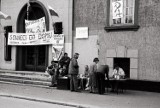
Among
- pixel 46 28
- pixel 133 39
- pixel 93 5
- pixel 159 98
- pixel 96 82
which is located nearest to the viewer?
pixel 159 98

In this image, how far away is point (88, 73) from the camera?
16.4 metres

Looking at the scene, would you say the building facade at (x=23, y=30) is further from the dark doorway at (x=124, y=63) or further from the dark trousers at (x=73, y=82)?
the dark doorway at (x=124, y=63)

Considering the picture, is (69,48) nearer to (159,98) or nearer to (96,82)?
(96,82)

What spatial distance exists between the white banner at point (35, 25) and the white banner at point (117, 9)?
539cm

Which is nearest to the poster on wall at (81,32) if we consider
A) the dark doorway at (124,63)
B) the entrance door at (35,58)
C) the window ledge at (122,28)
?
the window ledge at (122,28)

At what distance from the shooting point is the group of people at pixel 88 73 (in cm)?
1479

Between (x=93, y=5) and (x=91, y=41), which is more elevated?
(x=93, y=5)

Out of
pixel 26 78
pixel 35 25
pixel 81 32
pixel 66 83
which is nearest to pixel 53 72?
pixel 66 83

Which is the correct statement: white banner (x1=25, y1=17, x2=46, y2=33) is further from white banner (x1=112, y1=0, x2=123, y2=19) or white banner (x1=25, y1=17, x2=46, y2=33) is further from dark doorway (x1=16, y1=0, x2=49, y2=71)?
white banner (x1=112, y1=0, x2=123, y2=19)

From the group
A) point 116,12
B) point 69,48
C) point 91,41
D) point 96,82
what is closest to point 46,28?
→ point 69,48

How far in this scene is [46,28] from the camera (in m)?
20.2

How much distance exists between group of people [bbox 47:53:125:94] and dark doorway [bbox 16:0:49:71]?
3241mm

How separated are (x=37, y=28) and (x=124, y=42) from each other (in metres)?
6.76

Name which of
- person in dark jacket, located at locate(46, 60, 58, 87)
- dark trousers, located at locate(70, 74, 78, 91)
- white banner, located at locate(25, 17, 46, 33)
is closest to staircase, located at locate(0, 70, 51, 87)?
person in dark jacket, located at locate(46, 60, 58, 87)
